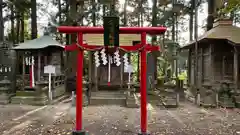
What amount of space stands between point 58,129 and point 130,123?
2.49 meters

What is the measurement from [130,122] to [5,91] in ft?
26.6

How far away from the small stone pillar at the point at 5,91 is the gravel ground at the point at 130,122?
334 centimetres

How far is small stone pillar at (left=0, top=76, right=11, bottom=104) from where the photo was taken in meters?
13.0

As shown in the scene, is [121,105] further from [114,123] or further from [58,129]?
[58,129]

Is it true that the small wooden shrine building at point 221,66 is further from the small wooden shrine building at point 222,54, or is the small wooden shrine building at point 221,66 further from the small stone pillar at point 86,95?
the small stone pillar at point 86,95

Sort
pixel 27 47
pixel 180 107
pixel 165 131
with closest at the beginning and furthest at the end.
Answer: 1. pixel 165 131
2. pixel 180 107
3. pixel 27 47

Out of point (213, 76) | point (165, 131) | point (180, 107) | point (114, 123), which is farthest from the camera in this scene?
point (213, 76)

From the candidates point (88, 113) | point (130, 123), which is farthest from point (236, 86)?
point (88, 113)

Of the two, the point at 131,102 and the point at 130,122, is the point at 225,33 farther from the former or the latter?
the point at 130,122

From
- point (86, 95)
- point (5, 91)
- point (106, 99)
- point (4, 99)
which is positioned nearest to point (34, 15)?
point (5, 91)

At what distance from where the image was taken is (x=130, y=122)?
28.7 ft

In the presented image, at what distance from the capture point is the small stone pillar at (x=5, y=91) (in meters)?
13.0

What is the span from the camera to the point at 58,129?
7.66 metres

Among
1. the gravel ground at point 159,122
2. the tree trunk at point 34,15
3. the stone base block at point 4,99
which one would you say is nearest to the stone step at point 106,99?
the gravel ground at point 159,122
